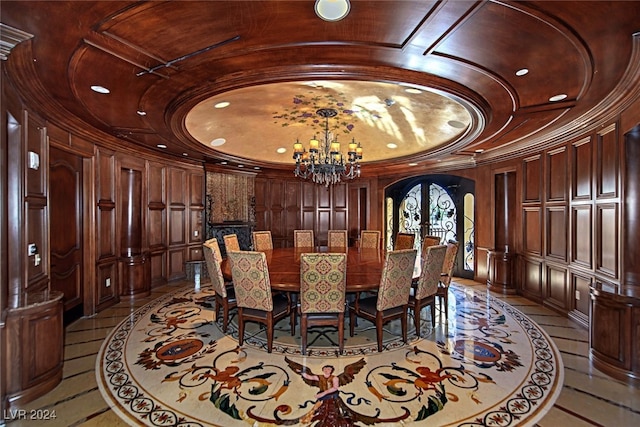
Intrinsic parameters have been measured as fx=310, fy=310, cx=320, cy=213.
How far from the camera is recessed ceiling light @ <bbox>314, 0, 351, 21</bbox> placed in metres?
1.82

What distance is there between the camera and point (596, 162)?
367 cm

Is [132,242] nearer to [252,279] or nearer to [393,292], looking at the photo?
[252,279]

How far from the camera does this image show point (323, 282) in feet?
9.72

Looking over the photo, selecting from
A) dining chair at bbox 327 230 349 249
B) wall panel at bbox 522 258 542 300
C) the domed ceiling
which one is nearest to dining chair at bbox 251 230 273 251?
dining chair at bbox 327 230 349 249

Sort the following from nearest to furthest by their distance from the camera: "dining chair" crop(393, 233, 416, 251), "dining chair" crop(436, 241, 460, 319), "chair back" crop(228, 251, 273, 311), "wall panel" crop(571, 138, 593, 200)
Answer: "chair back" crop(228, 251, 273, 311)
"wall panel" crop(571, 138, 593, 200)
"dining chair" crop(436, 241, 460, 319)
"dining chair" crop(393, 233, 416, 251)

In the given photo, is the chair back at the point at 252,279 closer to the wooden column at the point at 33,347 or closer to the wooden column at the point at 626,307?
the wooden column at the point at 33,347

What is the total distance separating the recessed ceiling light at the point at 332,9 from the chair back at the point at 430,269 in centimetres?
239

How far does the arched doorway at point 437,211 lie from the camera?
682 centimetres

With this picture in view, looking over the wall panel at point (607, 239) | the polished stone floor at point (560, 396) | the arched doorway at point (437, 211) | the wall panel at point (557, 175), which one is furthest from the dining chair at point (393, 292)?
the arched doorway at point (437, 211)

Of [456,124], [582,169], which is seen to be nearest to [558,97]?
[582,169]

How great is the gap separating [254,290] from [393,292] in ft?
4.62

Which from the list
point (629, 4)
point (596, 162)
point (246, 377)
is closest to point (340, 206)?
point (596, 162)

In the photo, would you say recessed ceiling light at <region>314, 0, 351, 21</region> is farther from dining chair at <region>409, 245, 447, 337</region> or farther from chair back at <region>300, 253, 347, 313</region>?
dining chair at <region>409, 245, 447, 337</region>

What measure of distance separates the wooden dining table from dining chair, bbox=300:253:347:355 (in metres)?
0.14
